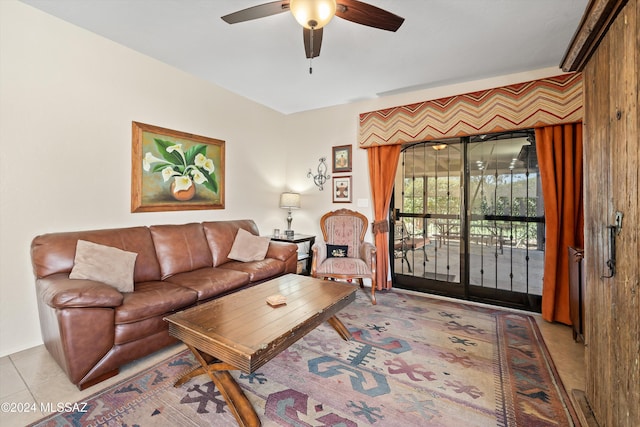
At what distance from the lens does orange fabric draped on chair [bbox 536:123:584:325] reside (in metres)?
2.82

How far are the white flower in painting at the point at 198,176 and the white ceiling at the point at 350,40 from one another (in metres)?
1.16

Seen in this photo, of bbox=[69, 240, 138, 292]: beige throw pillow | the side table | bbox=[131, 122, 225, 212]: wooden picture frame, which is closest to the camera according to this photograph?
bbox=[69, 240, 138, 292]: beige throw pillow

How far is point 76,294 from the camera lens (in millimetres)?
1710

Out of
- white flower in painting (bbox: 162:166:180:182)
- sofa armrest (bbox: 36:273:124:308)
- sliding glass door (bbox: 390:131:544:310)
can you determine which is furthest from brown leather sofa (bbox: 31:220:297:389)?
sliding glass door (bbox: 390:131:544:310)

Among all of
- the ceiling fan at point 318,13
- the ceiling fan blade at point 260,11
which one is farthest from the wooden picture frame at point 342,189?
the ceiling fan blade at point 260,11

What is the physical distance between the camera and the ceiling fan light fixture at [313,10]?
1535 millimetres

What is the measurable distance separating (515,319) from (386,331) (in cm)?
144

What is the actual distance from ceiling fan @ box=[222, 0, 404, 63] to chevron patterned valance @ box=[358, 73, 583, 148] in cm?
183

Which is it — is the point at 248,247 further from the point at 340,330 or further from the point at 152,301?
the point at 340,330

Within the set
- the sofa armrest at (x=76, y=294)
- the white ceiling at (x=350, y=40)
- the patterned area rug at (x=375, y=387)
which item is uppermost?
the white ceiling at (x=350, y=40)

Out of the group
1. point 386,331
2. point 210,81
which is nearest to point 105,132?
point 210,81

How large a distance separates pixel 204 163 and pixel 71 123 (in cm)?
131

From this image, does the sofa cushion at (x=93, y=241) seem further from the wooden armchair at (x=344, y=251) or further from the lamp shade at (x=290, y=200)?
the lamp shade at (x=290, y=200)

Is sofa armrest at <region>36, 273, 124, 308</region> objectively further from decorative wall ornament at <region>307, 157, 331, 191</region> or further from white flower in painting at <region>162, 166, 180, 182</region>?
decorative wall ornament at <region>307, 157, 331, 191</region>
